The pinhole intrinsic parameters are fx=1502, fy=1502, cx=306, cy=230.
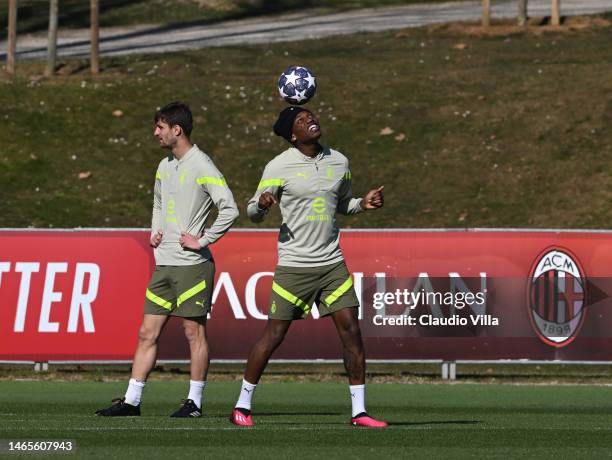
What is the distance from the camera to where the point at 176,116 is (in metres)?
11.0

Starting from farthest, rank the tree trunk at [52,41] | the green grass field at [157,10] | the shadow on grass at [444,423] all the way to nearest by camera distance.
Answer: the green grass field at [157,10] → the tree trunk at [52,41] → the shadow on grass at [444,423]

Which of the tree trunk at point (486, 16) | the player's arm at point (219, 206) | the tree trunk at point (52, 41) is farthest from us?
the tree trunk at point (486, 16)

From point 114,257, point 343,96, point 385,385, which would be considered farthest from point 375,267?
point 343,96

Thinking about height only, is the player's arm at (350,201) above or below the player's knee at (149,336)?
above

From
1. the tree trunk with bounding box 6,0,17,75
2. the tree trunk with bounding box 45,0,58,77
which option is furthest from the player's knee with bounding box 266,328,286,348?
the tree trunk with bounding box 6,0,17,75

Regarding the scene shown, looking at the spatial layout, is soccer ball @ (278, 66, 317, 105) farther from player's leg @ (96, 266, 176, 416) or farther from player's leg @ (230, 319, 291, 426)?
player's leg @ (230, 319, 291, 426)

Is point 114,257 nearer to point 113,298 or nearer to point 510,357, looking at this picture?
point 113,298

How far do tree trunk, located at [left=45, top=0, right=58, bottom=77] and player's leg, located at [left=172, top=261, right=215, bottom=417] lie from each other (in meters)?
20.6

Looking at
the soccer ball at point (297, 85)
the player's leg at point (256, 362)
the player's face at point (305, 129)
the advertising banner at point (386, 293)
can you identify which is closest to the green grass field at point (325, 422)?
the player's leg at point (256, 362)

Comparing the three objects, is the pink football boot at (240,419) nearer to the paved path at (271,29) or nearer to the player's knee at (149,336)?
the player's knee at (149,336)

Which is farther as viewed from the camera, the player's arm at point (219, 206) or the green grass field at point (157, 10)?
the green grass field at point (157, 10)

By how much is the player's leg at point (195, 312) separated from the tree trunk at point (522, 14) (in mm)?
26264

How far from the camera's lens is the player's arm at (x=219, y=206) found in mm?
10570

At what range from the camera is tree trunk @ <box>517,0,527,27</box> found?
36.0 metres
